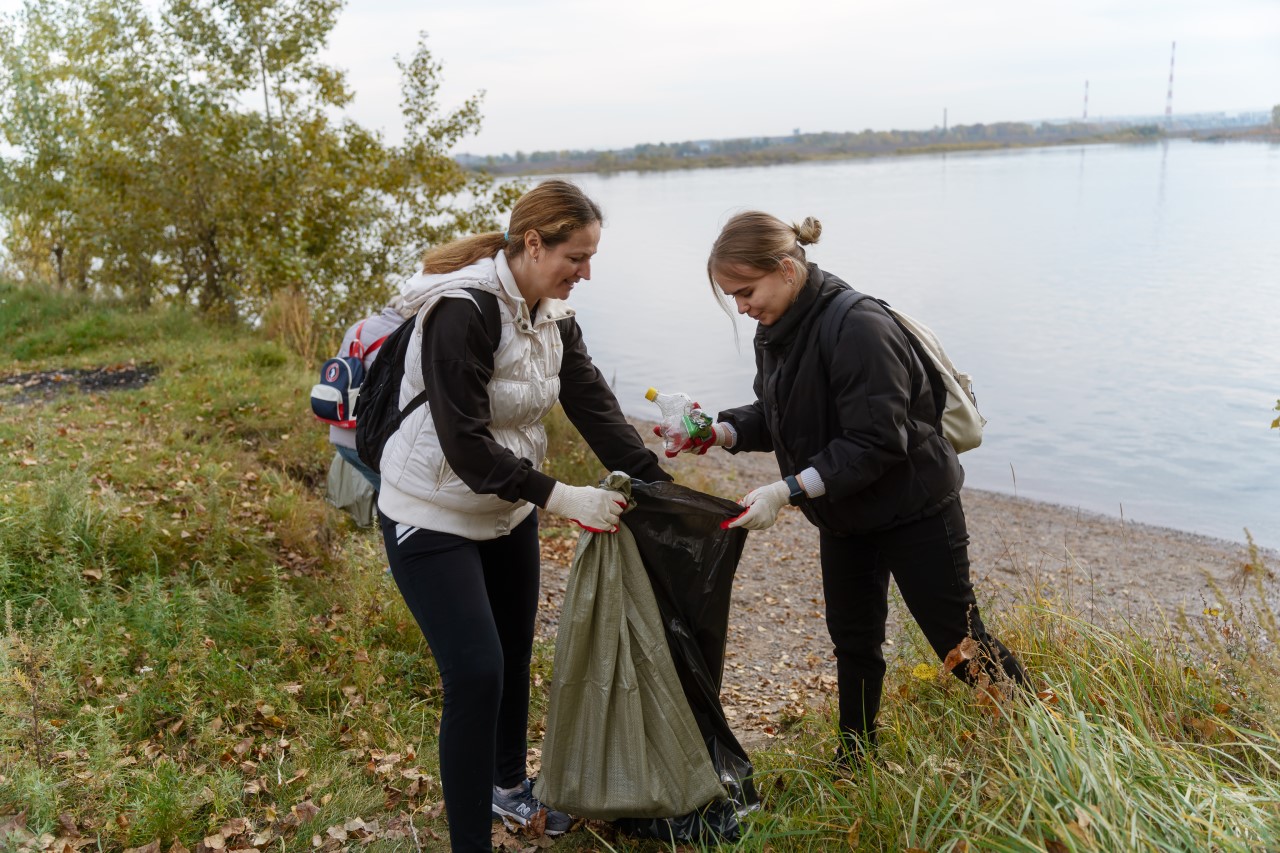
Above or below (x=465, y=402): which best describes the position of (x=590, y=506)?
below

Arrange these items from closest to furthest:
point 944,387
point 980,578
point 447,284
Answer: point 447,284
point 944,387
point 980,578

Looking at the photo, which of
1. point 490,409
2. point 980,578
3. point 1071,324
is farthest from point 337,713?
point 1071,324

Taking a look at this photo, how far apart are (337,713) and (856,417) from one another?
2487mm

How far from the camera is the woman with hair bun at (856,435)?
9.42 ft

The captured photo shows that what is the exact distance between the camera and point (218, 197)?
12.5 metres

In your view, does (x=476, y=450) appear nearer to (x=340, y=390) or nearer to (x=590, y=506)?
(x=590, y=506)

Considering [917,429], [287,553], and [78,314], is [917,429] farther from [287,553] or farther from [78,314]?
[78,314]

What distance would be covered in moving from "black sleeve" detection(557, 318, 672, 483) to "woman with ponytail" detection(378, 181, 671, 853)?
9.0 inches

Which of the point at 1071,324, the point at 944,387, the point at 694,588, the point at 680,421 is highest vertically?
the point at 944,387

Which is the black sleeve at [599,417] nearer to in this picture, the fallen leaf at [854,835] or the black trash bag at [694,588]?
the black trash bag at [694,588]

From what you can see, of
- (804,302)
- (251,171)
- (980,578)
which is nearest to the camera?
(804,302)

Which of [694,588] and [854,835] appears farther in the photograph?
[694,588]

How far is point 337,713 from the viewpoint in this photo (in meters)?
4.09

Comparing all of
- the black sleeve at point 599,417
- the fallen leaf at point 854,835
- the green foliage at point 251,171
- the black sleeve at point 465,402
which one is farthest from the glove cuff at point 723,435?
the green foliage at point 251,171
